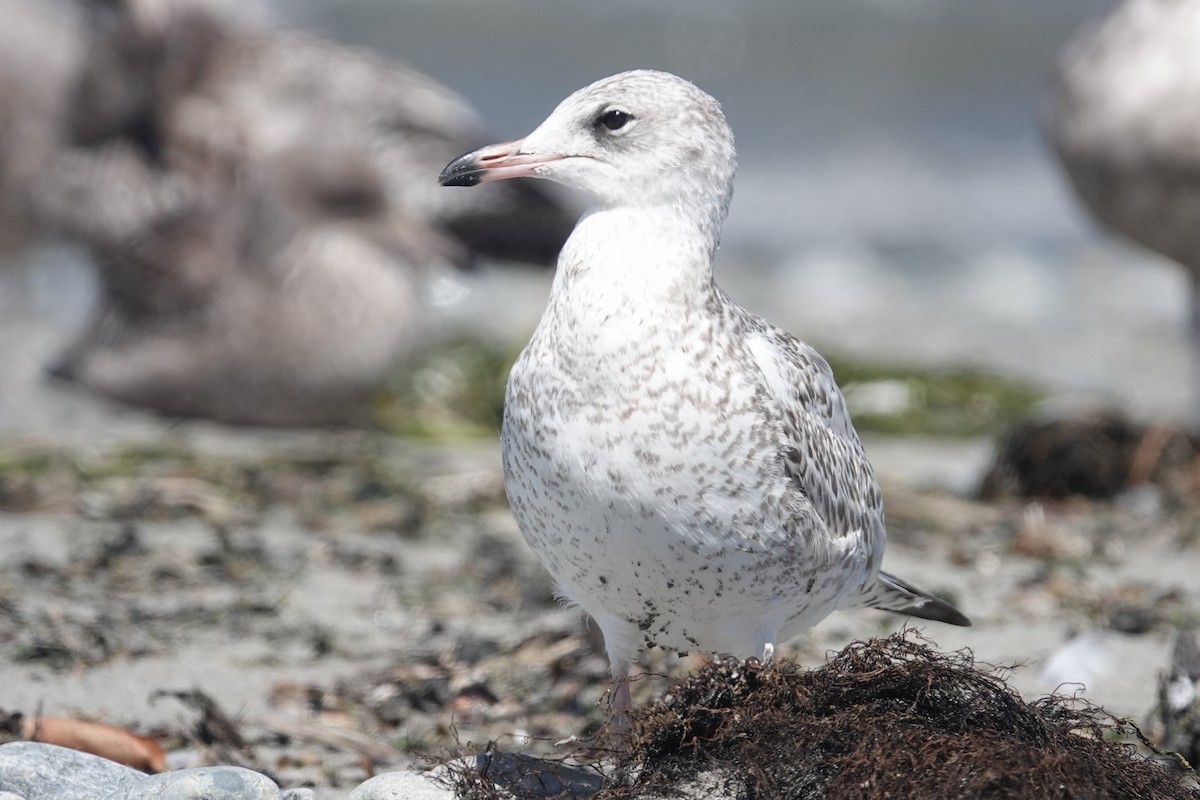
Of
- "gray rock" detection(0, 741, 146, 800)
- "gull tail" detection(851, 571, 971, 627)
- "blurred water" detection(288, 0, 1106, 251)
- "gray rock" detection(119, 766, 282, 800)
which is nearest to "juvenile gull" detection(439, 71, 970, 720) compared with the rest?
"gull tail" detection(851, 571, 971, 627)

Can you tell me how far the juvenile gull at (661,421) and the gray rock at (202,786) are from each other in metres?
0.73

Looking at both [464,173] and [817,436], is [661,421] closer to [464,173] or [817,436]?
[817,436]

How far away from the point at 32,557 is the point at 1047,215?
13776mm

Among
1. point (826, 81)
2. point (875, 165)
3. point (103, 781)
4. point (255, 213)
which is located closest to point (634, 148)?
point (103, 781)

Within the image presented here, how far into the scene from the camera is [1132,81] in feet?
22.0

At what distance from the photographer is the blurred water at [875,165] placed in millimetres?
10328

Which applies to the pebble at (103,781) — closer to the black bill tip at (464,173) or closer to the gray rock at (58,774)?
the gray rock at (58,774)

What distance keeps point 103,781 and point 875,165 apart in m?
16.4

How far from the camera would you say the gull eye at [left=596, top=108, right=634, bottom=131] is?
3.29 meters

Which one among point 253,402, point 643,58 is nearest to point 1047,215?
point 643,58

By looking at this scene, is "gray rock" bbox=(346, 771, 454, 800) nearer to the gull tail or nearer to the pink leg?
the pink leg

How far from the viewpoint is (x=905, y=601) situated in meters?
3.79

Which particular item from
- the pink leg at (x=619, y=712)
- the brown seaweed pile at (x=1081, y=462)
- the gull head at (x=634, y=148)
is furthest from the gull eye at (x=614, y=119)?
the brown seaweed pile at (x=1081, y=462)

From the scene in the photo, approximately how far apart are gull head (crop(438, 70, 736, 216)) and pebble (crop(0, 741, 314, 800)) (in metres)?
1.31
